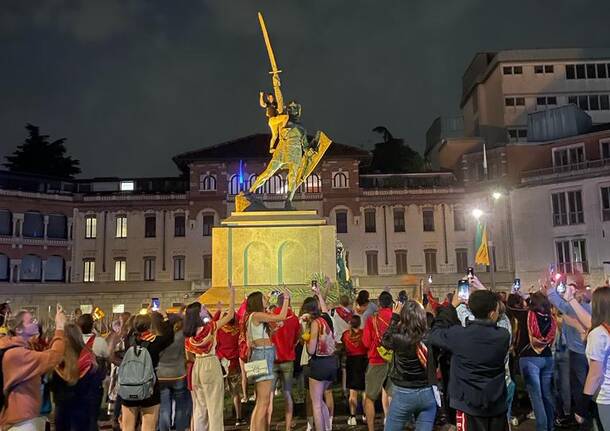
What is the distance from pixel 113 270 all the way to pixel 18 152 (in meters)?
23.4

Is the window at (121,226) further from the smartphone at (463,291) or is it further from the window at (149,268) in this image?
the smartphone at (463,291)

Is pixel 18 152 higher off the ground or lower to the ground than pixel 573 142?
higher

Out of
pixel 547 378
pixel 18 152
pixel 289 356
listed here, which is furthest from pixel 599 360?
pixel 18 152

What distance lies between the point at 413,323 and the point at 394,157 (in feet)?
210

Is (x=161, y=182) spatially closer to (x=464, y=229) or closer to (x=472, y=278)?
(x=464, y=229)

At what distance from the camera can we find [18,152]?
207 feet

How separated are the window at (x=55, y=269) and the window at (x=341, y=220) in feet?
75.5

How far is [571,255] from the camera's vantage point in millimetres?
41469

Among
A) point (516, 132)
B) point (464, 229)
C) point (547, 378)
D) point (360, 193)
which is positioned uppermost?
point (516, 132)

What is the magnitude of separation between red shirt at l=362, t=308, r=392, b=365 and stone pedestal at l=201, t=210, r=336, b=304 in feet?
26.4

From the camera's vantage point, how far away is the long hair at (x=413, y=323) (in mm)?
6008

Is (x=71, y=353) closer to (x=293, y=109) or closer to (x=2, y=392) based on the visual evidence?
(x=2, y=392)

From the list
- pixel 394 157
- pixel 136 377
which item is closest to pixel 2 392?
pixel 136 377

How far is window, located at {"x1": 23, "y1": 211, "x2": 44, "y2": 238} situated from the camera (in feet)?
155
